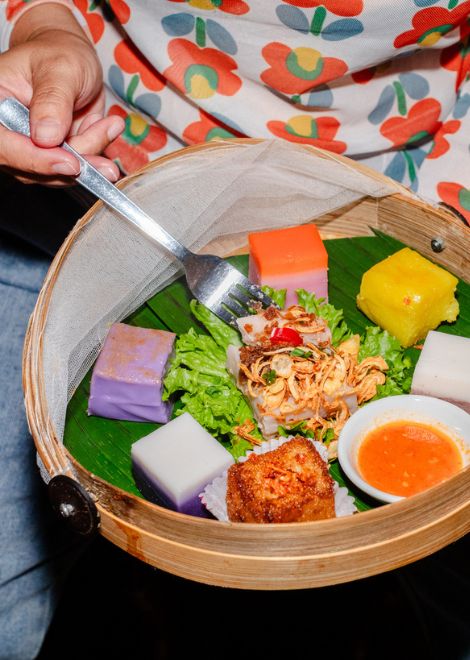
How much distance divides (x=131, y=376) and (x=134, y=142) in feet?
3.71

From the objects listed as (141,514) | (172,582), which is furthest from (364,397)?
(172,582)

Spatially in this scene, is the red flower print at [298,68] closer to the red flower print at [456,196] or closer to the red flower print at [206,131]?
the red flower print at [206,131]

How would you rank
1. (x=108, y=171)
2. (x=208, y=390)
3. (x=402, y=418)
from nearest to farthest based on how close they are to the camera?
(x=402, y=418)
(x=208, y=390)
(x=108, y=171)

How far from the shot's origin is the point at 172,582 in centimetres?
325

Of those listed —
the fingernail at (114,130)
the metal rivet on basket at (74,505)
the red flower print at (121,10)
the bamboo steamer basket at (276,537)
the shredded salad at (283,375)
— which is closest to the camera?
the bamboo steamer basket at (276,537)

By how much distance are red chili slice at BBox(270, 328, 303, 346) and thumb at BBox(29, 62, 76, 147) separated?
33.5 inches

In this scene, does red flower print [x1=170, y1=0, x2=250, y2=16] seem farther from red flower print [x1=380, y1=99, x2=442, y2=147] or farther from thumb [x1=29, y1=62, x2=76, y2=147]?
red flower print [x1=380, y1=99, x2=442, y2=147]

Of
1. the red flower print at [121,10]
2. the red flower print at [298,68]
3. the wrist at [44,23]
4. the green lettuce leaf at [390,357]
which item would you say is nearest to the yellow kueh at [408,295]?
the green lettuce leaf at [390,357]

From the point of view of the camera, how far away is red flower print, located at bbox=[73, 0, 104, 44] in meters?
2.83

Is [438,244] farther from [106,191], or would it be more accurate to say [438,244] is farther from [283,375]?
[106,191]

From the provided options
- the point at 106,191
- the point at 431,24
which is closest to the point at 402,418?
the point at 106,191

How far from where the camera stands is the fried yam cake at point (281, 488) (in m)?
1.87

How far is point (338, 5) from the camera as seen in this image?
2324 millimetres

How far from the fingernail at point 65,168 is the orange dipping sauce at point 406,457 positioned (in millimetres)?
1154
